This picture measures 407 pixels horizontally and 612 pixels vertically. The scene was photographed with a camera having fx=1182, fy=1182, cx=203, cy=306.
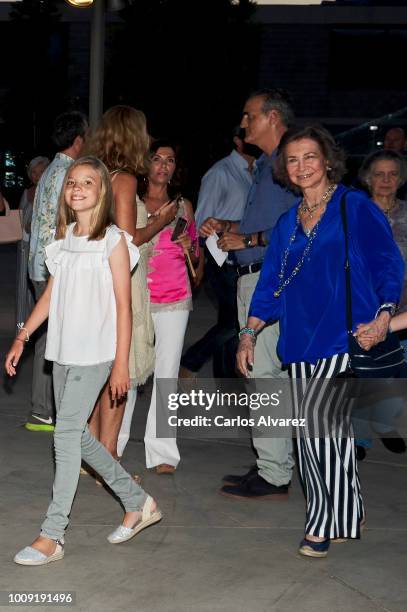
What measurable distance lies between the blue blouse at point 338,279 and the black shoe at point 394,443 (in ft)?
7.85

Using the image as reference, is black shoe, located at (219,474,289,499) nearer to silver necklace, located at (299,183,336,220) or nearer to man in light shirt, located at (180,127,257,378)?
silver necklace, located at (299,183,336,220)

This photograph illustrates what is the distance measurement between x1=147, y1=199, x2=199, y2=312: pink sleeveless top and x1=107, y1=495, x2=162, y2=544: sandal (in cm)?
147

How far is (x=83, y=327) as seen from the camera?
16.6ft

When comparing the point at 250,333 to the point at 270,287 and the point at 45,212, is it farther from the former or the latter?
the point at 45,212

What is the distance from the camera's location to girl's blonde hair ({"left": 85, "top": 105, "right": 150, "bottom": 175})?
6055 mm

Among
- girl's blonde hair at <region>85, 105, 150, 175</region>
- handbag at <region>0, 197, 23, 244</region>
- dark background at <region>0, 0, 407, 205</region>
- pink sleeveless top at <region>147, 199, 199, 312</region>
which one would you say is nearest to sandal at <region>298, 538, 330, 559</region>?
pink sleeveless top at <region>147, 199, 199, 312</region>

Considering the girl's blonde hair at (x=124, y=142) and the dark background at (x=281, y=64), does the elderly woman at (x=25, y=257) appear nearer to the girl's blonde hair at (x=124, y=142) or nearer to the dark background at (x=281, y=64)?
the girl's blonde hair at (x=124, y=142)

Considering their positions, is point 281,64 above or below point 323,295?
above

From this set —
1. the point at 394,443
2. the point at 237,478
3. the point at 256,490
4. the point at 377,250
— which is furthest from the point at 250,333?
the point at 394,443

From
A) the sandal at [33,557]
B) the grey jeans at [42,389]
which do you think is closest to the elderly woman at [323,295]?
the sandal at [33,557]

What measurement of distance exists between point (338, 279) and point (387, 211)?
107 inches

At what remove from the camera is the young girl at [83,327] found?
16.6 feet

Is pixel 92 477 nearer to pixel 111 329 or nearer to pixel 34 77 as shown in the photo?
pixel 111 329

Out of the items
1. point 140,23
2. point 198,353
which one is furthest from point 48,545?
point 140,23
